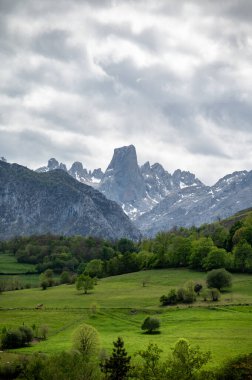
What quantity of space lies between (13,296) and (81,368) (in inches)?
3888

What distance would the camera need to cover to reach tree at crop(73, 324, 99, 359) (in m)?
78.2

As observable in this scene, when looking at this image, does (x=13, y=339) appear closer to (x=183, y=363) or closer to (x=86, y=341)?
(x=86, y=341)

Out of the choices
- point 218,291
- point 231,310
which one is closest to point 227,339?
point 231,310

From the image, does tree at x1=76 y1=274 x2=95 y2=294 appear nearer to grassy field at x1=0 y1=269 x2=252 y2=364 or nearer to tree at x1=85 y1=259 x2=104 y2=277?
grassy field at x1=0 y1=269 x2=252 y2=364

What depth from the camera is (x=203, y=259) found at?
165500 mm

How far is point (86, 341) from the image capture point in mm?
79125

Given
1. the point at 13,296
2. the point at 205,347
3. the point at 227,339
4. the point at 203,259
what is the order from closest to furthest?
1. the point at 205,347
2. the point at 227,339
3. the point at 13,296
4. the point at 203,259

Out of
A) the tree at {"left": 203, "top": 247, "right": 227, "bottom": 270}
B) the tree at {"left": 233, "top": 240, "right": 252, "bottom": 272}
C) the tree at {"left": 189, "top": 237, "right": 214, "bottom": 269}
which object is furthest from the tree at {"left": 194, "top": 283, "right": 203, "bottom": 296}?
the tree at {"left": 189, "top": 237, "right": 214, "bottom": 269}

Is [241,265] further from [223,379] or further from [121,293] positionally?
[223,379]

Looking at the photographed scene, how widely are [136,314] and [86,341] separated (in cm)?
3609

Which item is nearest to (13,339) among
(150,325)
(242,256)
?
(150,325)

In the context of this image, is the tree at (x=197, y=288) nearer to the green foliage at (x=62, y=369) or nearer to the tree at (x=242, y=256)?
the tree at (x=242, y=256)

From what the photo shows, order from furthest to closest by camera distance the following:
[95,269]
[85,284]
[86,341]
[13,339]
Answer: [95,269]
[85,284]
[13,339]
[86,341]

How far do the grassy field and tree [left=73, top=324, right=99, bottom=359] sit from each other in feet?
9.48
